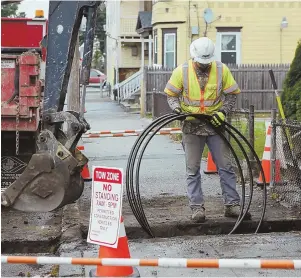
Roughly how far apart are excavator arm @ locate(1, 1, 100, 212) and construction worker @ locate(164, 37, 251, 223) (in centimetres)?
124

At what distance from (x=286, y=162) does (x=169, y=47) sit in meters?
18.4

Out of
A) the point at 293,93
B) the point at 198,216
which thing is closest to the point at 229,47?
the point at 293,93

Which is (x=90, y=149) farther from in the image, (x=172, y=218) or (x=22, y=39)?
(x=172, y=218)

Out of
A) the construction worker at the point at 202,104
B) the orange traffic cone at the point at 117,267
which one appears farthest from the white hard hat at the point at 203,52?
the orange traffic cone at the point at 117,267

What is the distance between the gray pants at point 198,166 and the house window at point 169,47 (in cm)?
1876

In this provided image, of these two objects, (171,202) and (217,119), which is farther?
(171,202)

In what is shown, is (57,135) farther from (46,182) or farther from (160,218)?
(160,218)

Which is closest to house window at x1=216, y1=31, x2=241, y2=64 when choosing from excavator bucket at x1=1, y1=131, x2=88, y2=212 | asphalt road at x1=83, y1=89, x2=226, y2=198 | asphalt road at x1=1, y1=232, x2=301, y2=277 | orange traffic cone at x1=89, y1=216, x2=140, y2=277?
asphalt road at x1=83, y1=89, x2=226, y2=198

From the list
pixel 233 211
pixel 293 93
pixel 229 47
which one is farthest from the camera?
pixel 229 47

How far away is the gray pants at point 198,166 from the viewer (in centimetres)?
739

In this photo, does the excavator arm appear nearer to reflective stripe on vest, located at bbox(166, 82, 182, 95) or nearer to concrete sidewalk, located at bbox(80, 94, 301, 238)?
concrete sidewalk, located at bbox(80, 94, 301, 238)

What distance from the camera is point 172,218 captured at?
7426 millimetres

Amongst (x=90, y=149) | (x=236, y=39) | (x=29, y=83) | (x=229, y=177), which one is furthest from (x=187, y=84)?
(x=236, y=39)

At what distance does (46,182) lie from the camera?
5992 millimetres
